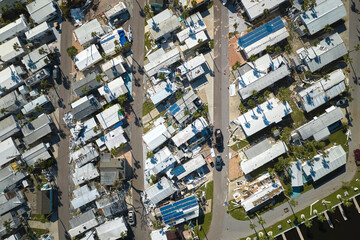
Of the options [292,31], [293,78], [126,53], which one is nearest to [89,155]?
[126,53]

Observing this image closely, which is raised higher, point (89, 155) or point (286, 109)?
point (89, 155)

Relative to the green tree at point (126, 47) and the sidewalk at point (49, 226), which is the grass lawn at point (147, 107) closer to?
the green tree at point (126, 47)

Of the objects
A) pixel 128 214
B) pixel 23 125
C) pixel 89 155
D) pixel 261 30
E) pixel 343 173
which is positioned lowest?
pixel 343 173

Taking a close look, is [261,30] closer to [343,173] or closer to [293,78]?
[293,78]

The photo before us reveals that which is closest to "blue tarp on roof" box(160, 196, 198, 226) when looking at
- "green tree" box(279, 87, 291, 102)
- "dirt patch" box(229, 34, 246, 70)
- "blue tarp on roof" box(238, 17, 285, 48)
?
"green tree" box(279, 87, 291, 102)

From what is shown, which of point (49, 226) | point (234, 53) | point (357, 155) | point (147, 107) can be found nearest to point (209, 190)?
point (147, 107)

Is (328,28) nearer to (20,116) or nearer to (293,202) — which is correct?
(293,202)

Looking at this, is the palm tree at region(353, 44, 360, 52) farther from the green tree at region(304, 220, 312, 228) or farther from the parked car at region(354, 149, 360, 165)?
the green tree at region(304, 220, 312, 228)

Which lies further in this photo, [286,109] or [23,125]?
[23,125]
